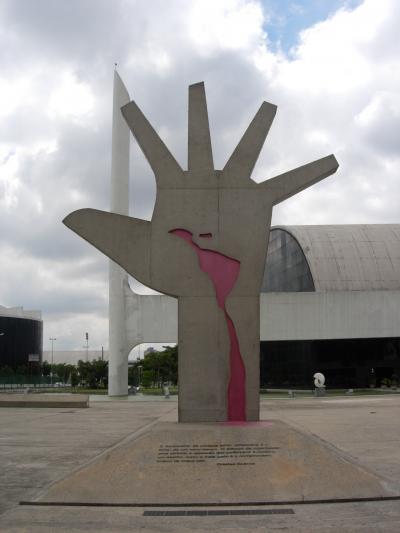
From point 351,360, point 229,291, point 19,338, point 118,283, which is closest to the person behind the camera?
point 229,291

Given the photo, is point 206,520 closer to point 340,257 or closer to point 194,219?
point 194,219

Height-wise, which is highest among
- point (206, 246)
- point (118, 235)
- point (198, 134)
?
point (198, 134)

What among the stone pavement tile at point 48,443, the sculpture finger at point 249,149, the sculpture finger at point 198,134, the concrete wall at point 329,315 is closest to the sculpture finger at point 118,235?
the sculpture finger at point 198,134

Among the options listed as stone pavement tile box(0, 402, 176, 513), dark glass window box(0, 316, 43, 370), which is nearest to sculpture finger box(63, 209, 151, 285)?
stone pavement tile box(0, 402, 176, 513)

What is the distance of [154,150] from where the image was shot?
13195 millimetres

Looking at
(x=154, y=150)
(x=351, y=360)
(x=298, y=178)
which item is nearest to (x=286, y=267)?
(x=351, y=360)

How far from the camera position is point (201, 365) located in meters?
12.3

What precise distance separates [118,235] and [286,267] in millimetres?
41187

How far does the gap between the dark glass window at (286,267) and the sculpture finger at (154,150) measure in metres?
36.3

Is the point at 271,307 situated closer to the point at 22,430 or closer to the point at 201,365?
→ the point at 22,430

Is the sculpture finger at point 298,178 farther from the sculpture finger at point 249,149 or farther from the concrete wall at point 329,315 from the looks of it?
the concrete wall at point 329,315

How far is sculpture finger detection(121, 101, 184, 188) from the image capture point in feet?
43.0

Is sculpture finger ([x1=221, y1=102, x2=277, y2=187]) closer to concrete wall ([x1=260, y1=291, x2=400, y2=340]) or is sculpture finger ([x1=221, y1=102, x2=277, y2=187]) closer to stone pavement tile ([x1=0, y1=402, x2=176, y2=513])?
stone pavement tile ([x1=0, y1=402, x2=176, y2=513])

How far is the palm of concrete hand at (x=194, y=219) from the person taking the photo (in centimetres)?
1271
